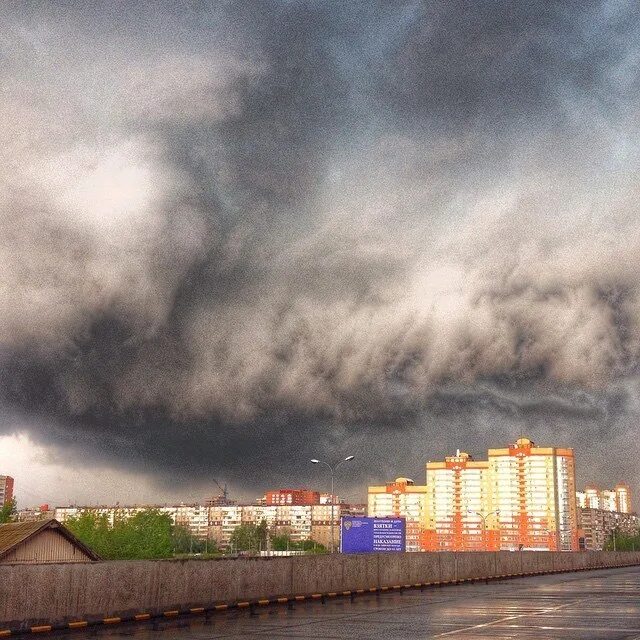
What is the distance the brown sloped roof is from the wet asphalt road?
15.5 meters

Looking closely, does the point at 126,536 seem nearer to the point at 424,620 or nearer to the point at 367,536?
the point at 367,536

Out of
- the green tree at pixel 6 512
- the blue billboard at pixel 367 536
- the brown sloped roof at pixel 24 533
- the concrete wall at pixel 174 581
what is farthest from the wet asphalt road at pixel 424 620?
the green tree at pixel 6 512

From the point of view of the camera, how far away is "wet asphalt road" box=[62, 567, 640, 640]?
1970 cm

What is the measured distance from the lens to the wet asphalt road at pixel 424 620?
19.7 metres

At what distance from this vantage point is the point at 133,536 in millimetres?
161625

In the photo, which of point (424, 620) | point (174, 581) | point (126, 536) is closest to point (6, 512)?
point (126, 536)

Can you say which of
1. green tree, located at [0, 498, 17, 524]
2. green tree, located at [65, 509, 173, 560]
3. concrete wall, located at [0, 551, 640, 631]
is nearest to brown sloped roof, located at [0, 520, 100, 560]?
concrete wall, located at [0, 551, 640, 631]

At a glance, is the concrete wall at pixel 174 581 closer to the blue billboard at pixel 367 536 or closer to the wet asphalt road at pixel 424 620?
the wet asphalt road at pixel 424 620

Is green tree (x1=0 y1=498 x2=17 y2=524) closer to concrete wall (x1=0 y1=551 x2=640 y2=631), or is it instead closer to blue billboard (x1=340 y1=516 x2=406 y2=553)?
blue billboard (x1=340 y1=516 x2=406 y2=553)

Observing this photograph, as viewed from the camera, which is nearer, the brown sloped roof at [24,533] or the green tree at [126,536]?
the brown sloped roof at [24,533]

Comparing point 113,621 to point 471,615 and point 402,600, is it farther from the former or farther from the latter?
point 402,600

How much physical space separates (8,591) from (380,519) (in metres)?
37.7

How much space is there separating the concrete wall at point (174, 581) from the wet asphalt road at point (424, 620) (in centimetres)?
126

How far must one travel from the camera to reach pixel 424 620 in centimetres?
2333
